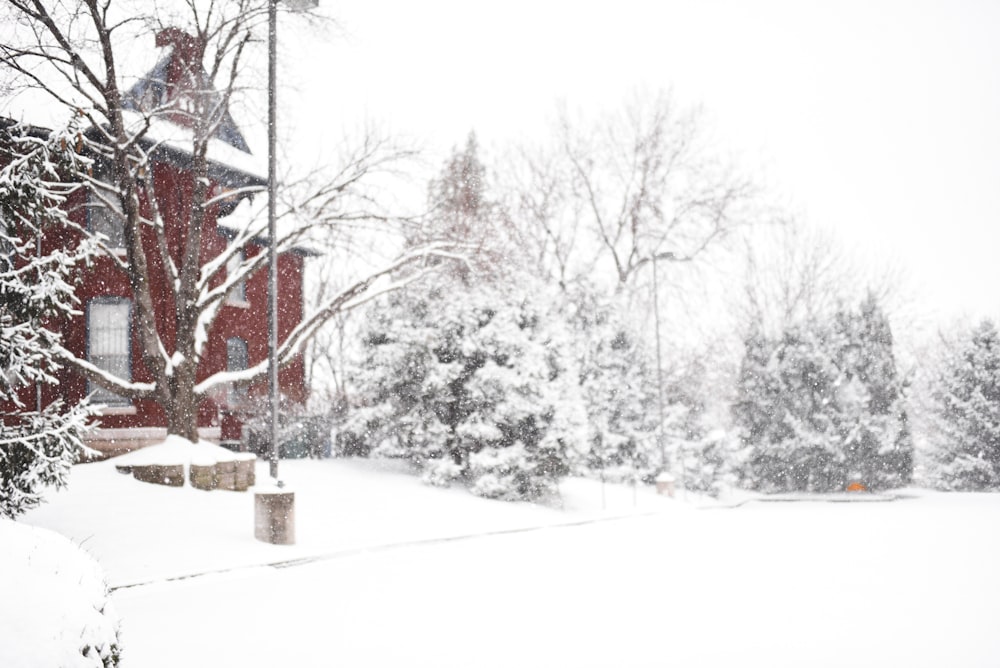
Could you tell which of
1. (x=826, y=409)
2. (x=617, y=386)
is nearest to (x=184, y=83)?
(x=617, y=386)

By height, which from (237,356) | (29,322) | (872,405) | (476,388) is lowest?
(872,405)

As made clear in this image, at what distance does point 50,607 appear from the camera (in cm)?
404

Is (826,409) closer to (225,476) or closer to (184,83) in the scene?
(225,476)

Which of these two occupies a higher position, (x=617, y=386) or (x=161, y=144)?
(x=161, y=144)

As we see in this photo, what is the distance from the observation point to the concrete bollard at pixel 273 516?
44.3 ft

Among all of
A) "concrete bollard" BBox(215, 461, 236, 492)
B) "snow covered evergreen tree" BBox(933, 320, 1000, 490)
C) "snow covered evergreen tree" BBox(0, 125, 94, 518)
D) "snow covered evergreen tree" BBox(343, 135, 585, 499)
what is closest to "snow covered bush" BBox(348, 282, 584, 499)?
"snow covered evergreen tree" BBox(343, 135, 585, 499)

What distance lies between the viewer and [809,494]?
30.6 metres

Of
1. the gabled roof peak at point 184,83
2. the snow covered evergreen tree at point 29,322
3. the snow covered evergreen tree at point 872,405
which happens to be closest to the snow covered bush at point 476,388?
the gabled roof peak at point 184,83

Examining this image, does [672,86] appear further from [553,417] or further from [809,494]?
[553,417]

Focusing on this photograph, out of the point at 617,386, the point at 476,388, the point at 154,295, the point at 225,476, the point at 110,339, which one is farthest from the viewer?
the point at 617,386

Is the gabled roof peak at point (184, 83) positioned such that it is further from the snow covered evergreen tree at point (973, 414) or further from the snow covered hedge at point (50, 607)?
the snow covered evergreen tree at point (973, 414)

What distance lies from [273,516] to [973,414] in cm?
2923

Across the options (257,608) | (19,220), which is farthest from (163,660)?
Result: (19,220)

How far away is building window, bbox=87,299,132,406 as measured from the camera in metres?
23.5
